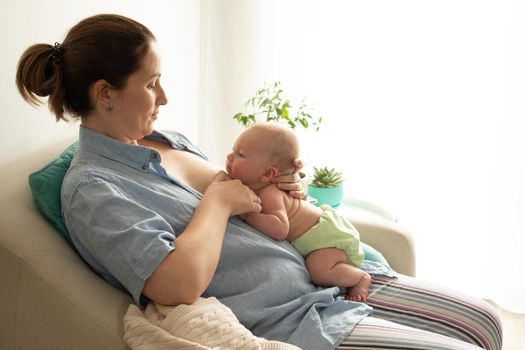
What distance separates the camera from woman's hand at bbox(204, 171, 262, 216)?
1476mm

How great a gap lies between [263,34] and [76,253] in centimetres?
171

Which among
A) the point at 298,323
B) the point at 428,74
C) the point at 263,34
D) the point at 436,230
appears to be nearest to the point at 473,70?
the point at 428,74

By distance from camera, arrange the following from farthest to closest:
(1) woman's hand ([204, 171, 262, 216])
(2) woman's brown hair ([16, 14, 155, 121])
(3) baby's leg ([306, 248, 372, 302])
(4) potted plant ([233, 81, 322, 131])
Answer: (4) potted plant ([233, 81, 322, 131])
(3) baby's leg ([306, 248, 372, 302])
(1) woman's hand ([204, 171, 262, 216])
(2) woman's brown hair ([16, 14, 155, 121])

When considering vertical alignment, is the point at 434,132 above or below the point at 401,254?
above

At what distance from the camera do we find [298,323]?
1.42 metres

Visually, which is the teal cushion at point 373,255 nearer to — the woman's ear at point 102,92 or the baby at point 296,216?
the baby at point 296,216

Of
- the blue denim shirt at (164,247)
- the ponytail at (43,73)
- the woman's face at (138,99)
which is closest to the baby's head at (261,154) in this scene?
the blue denim shirt at (164,247)

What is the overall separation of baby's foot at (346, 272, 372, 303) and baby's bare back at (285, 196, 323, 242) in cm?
21

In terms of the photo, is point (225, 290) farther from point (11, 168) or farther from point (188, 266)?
point (11, 168)

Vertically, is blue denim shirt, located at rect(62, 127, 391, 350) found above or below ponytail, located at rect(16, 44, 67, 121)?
below

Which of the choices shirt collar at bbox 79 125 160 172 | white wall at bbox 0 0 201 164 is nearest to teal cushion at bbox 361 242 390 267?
shirt collar at bbox 79 125 160 172

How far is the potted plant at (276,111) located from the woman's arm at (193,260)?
3.20 feet

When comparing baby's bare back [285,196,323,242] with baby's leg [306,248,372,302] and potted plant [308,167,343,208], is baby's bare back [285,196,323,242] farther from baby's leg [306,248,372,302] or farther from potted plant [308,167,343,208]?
potted plant [308,167,343,208]

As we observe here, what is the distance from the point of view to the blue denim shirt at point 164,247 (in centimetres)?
126
